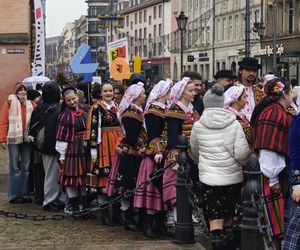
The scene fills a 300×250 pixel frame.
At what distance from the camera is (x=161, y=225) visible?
8859 mm

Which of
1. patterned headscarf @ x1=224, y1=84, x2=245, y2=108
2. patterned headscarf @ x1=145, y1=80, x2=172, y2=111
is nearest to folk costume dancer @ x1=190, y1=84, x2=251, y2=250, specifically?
patterned headscarf @ x1=224, y1=84, x2=245, y2=108

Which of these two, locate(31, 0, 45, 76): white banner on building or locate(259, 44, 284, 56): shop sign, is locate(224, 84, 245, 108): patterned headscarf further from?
locate(259, 44, 284, 56): shop sign

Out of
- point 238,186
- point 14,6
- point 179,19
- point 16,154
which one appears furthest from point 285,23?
point 238,186

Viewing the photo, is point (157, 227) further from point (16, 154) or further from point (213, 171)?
point (16, 154)

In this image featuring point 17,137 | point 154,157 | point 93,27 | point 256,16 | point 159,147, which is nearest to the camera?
point 159,147

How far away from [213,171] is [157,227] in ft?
6.77

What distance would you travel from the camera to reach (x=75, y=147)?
32.5 feet

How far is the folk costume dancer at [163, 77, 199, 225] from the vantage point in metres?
8.11

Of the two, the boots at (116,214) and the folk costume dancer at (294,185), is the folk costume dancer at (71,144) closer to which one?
the boots at (116,214)

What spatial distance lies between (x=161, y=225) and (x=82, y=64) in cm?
426

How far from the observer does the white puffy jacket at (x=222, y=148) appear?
6887 mm

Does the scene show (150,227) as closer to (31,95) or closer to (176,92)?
(176,92)

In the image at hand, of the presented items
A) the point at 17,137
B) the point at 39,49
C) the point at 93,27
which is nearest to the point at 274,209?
the point at 17,137

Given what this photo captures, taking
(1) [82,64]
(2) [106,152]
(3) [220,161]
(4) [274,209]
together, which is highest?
(1) [82,64]
